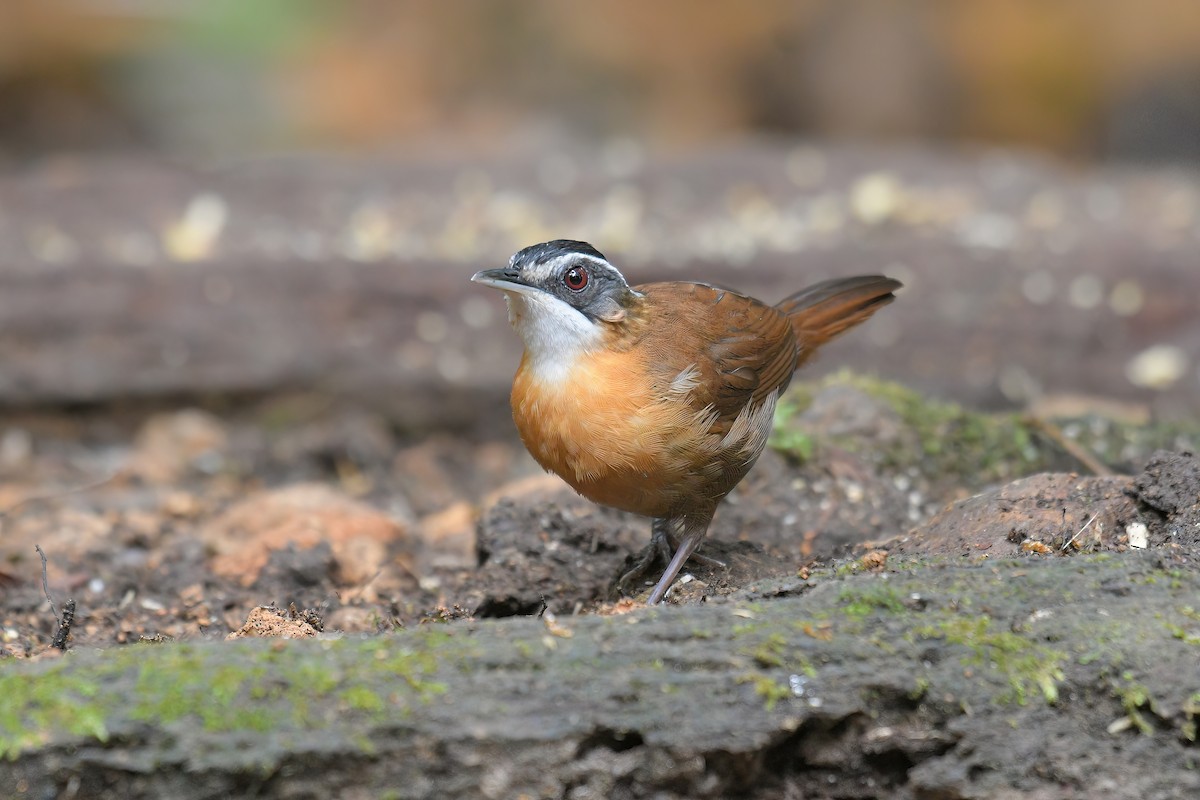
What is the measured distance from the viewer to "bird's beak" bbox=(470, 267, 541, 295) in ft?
14.2

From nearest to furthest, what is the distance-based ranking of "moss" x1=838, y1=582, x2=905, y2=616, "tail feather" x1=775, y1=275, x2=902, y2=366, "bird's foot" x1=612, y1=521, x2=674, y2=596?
1. "moss" x1=838, y1=582, x2=905, y2=616
2. "bird's foot" x1=612, y1=521, x2=674, y2=596
3. "tail feather" x1=775, y1=275, x2=902, y2=366

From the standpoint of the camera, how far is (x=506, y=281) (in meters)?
4.39

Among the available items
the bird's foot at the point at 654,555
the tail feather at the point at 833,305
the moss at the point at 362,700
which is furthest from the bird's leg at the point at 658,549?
the moss at the point at 362,700

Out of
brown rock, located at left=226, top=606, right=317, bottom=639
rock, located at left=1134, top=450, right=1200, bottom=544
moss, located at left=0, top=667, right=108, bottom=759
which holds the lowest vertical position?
brown rock, located at left=226, top=606, right=317, bottom=639

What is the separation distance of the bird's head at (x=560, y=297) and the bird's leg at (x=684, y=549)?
0.73 m

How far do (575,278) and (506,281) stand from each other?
26cm

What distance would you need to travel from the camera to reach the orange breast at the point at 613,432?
4.22m

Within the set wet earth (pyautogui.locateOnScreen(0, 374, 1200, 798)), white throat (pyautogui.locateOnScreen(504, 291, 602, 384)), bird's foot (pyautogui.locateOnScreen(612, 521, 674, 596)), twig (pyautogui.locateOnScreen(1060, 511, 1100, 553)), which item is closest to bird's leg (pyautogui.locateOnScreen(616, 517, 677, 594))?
bird's foot (pyautogui.locateOnScreen(612, 521, 674, 596))

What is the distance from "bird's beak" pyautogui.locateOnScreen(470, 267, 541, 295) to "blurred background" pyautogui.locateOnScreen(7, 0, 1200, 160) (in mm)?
10025

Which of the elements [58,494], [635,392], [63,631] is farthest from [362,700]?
[58,494]

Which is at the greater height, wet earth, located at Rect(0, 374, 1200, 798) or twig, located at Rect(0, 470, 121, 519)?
wet earth, located at Rect(0, 374, 1200, 798)

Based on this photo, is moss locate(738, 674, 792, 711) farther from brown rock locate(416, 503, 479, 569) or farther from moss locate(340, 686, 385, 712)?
brown rock locate(416, 503, 479, 569)

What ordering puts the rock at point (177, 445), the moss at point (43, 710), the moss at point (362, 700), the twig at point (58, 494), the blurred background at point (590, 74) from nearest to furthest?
the moss at point (43, 710)
the moss at point (362, 700)
the twig at point (58, 494)
the rock at point (177, 445)
the blurred background at point (590, 74)

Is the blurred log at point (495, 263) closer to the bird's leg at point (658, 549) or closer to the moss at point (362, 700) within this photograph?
the bird's leg at point (658, 549)
